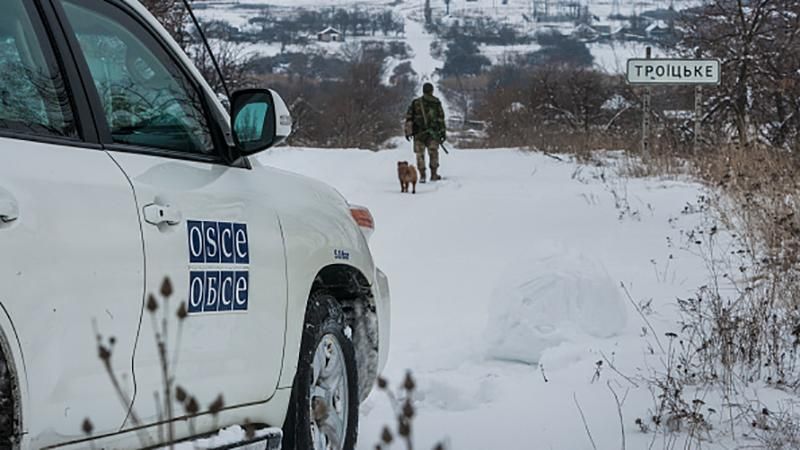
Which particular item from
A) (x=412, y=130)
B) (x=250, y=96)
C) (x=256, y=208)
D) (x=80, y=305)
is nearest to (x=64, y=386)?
(x=80, y=305)

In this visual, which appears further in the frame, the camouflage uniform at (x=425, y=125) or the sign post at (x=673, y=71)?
the camouflage uniform at (x=425, y=125)

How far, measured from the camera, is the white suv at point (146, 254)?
89.6 inches

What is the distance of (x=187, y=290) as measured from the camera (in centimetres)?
280

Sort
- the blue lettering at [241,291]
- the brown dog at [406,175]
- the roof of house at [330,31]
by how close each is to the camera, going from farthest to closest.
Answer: the roof of house at [330,31], the brown dog at [406,175], the blue lettering at [241,291]

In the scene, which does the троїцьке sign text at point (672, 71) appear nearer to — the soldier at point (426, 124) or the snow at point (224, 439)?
the soldier at point (426, 124)

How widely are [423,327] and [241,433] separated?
3.88 metres

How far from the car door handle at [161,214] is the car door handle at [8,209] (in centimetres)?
48

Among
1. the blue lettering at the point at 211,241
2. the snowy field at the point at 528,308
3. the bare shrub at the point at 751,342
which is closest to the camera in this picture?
the blue lettering at the point at 211,241

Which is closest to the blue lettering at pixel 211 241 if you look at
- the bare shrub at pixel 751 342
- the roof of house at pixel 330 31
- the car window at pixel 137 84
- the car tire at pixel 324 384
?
the car window at pixel 137 84

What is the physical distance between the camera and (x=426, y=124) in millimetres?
17938

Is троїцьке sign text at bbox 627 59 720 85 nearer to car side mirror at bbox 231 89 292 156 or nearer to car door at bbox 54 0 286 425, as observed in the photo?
car side mirror at bbox 231 89 292 156

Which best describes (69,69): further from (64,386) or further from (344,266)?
(344,266)

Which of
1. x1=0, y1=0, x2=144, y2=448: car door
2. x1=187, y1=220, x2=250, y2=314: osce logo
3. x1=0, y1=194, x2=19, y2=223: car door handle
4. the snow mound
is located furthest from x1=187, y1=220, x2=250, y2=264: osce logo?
the snow mound

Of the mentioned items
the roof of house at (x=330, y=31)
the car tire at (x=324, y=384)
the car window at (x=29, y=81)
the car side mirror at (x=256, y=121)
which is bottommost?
the car tire at (x=324, y=384)
